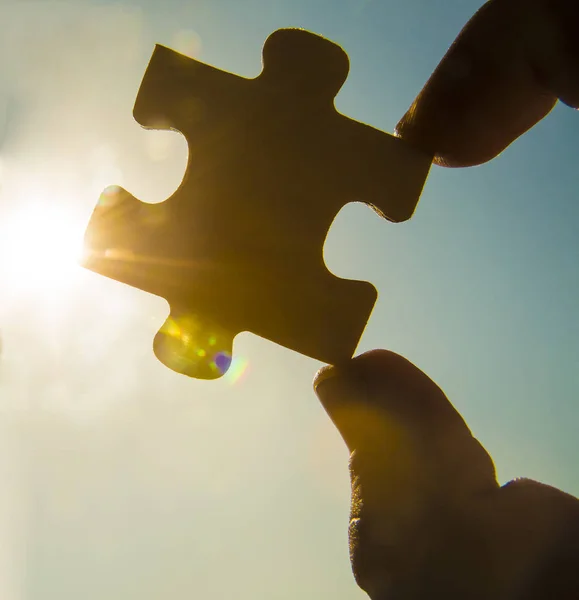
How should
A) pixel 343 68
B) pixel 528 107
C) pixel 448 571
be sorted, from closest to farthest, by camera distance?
pixel 448 571
pixel 343 68
pixel 528 107

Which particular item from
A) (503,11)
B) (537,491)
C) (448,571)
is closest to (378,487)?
(448,571)

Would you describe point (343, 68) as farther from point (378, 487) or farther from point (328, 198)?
point (378, 487)

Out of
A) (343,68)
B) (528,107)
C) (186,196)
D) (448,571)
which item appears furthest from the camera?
(528,107)

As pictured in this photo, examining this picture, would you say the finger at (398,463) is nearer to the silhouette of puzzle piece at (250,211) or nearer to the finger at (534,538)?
the finger at (534,538)

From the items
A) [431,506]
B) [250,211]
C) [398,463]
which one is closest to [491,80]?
[250,211]

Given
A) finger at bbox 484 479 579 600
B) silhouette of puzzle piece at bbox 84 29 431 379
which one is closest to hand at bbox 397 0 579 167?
silhouette of puzzle piece at bbox 84 29 431 379

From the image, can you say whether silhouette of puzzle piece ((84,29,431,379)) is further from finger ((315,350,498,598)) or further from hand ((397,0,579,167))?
hand ((397,0,579,167))

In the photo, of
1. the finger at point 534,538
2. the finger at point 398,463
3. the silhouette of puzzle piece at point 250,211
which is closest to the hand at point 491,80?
the silhouette of puzzle piece at point 250,211
